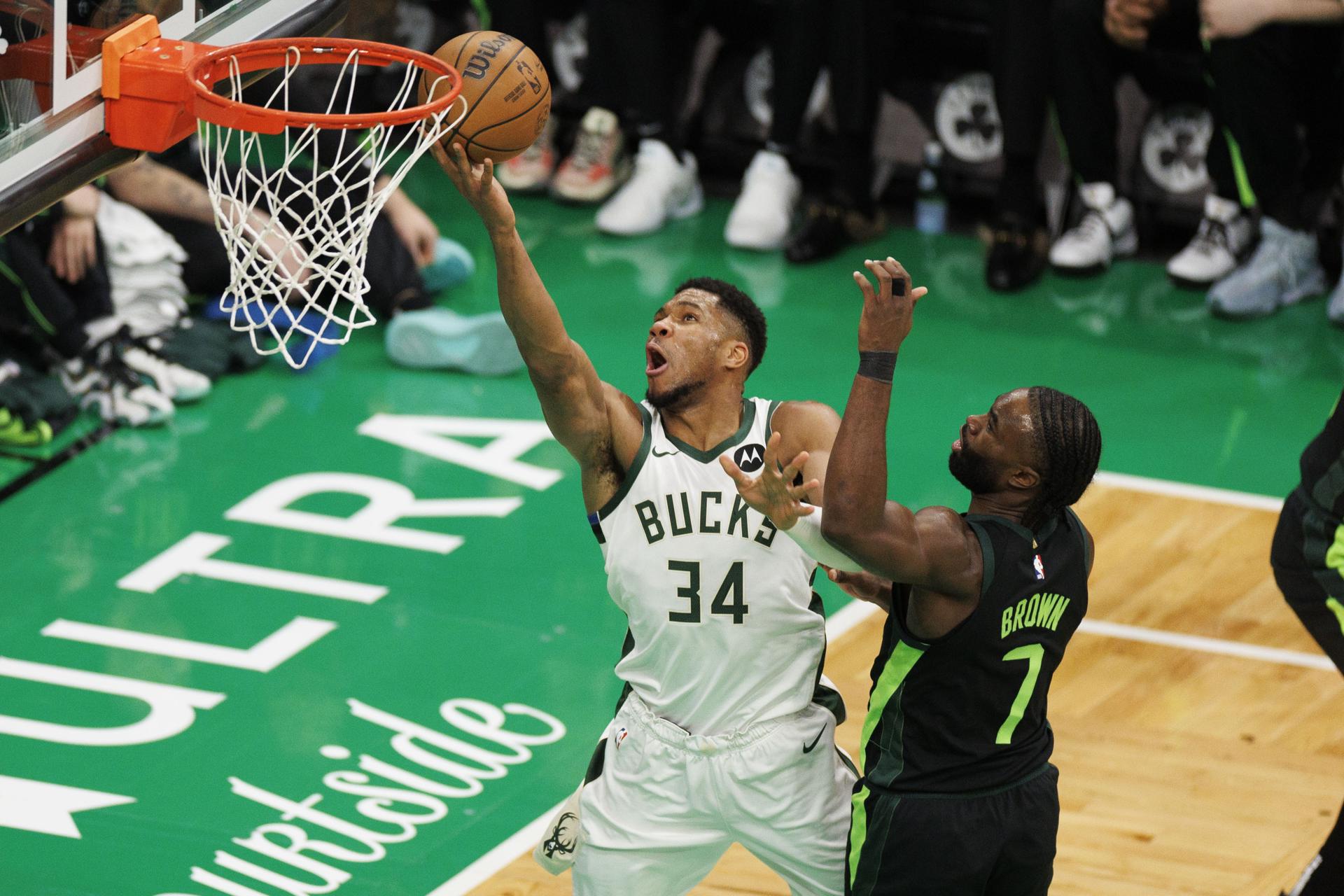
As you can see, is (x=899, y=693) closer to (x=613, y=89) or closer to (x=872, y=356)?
(x=872, y=356)

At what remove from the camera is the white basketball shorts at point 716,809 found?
4.67 m

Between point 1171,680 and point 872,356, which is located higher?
point 872,356

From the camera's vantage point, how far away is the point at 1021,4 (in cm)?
1008

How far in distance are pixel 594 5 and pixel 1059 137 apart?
2720mm

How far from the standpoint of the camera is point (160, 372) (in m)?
8.84

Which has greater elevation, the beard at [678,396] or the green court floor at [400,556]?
the beard at [678,396]

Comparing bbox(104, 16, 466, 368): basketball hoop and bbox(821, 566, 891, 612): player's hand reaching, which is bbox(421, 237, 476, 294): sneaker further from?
bbox(821, 566, 891, 612): player's hand reaching

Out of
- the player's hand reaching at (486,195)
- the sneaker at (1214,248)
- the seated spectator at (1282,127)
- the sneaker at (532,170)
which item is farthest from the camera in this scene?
the sneaker at (532,170)

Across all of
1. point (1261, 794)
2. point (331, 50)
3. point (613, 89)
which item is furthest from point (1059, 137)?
point (331, 50)

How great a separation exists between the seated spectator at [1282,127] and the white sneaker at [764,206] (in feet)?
7.64

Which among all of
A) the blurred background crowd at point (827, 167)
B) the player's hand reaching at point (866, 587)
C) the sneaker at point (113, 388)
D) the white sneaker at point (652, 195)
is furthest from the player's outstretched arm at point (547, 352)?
the white sneaker at point (652, 195)

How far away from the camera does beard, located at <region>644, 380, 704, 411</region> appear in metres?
4.83

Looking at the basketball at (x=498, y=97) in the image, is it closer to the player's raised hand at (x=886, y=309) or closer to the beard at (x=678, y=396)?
the beard at (x=678, y=396)

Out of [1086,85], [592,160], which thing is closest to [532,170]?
[592,160]
